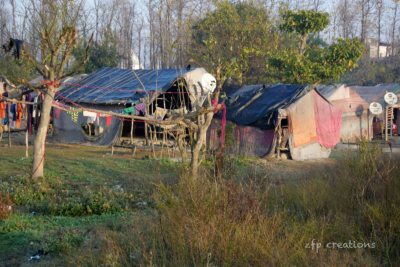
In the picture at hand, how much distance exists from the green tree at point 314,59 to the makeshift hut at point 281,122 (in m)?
2.40

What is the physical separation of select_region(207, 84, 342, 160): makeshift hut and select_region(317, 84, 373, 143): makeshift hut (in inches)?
180

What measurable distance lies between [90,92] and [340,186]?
13.6 m

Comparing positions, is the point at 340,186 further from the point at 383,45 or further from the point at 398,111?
the point at 383,45

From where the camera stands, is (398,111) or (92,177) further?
(398,111)

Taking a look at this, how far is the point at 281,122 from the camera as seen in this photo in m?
14.4

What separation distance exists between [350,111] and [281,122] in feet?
25.1

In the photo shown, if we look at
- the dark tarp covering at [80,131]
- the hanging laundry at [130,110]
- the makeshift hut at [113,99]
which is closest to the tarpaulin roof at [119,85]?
the makeshift hut at [113,99]

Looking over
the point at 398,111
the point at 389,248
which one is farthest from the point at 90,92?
the point at 398,111

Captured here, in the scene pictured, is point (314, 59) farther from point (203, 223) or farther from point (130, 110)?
point (203, 223)

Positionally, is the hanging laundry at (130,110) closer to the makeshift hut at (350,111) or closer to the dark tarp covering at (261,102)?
the dark tarp covering at (261,102)

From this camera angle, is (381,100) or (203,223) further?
(381,100)

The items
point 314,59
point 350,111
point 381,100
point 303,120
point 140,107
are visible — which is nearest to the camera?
point 303,120

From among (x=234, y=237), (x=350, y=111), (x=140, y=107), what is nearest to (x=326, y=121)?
(x=350, y=111)

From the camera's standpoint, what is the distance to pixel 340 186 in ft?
19.4
